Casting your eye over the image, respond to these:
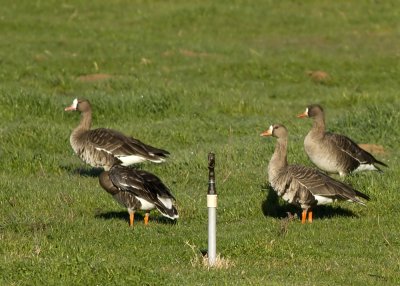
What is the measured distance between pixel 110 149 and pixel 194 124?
13.9 ft

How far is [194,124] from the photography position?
67.7ft

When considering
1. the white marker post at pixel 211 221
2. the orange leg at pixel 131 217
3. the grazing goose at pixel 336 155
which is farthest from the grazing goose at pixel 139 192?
the grazing goose at pixel 336 155

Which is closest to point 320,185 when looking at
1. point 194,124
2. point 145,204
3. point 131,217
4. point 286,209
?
point 286,209

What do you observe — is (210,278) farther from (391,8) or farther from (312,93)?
(391,8)

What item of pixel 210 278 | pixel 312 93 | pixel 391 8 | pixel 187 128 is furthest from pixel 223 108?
pixel 391 8

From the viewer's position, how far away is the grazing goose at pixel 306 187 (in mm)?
13703

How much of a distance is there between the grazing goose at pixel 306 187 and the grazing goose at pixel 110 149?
8.90ft

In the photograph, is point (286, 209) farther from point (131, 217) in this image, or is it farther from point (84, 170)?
Answer: point (84, 170)

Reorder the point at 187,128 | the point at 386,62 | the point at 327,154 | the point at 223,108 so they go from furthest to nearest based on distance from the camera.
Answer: the point at 386,62
the point at 223,108
the point at 187,128
the point at 327,154

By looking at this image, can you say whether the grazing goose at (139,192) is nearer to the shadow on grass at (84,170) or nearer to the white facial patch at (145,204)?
the white facial patch at (145,204)

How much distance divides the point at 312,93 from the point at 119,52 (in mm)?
6957

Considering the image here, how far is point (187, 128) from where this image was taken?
798 inches

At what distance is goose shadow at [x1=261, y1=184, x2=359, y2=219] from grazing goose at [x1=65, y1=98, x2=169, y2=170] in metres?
2.26

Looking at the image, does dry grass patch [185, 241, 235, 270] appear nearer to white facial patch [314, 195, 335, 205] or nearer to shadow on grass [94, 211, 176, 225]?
shadow on grass [94, 211, 176, 225]
